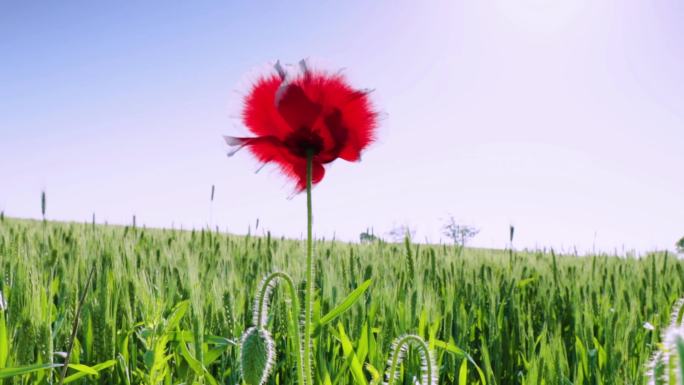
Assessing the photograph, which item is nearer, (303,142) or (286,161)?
(303,142)

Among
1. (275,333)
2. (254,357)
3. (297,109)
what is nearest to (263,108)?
(297,109)

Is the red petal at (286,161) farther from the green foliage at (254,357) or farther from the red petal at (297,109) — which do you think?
the green foliage at (254,357)

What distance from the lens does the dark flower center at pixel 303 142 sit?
2.94 ft

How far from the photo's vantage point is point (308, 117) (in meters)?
0.88

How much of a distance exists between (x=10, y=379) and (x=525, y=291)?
1.98m

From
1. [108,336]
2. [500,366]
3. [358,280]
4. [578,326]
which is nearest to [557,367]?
[500,366]

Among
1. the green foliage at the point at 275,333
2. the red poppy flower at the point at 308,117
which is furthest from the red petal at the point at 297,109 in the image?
the green foliage at the point at 275,333

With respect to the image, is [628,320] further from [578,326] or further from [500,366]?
[500,366]

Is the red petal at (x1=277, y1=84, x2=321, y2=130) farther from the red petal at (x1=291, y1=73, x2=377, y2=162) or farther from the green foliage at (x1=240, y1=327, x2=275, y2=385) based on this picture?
the green foliage at (x1=240, y1=327, x2=275, y2=385)

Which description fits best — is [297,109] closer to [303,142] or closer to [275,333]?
[303,142]

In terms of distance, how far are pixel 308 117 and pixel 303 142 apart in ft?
0.15

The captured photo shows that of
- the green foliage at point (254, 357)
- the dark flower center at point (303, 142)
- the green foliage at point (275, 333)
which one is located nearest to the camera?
the green foliage at point (254, 357)

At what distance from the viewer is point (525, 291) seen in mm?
2389

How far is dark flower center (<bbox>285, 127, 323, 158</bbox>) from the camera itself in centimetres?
90
